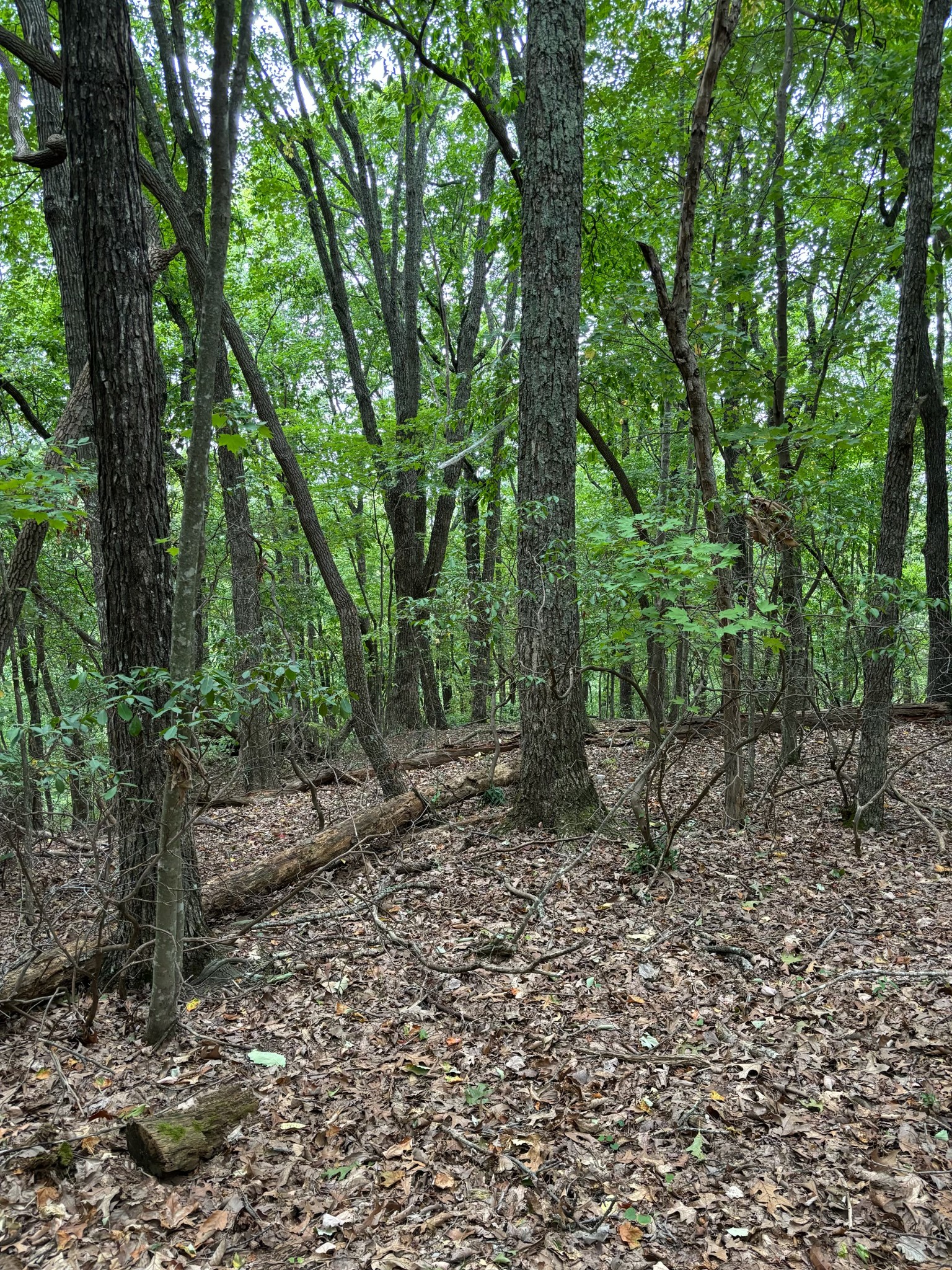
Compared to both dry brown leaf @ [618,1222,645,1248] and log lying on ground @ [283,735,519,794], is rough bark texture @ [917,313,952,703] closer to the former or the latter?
log lying on ground @ [283,735,519,794]

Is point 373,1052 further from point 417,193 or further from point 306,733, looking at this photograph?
point 417,193

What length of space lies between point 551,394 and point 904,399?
273 cm

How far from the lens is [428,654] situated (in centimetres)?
1289

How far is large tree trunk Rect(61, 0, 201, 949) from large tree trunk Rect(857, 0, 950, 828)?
4.96 m

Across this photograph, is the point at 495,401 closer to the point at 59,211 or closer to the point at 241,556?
the point at 241,556

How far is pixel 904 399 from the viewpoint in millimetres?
5145

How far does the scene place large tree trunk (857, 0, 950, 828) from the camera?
16.5 feet

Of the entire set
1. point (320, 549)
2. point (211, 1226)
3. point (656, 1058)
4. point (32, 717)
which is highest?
point (320, 549)

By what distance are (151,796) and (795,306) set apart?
38.4 ft

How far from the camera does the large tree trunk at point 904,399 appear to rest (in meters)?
5.04


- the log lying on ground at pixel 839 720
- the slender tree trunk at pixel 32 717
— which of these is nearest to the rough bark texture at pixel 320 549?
the slender tree trunk at pixel 32 717

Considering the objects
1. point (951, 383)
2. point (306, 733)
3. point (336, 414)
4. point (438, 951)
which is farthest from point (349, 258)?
point (438, 951)

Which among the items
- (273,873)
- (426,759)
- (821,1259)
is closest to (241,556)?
(426,759)

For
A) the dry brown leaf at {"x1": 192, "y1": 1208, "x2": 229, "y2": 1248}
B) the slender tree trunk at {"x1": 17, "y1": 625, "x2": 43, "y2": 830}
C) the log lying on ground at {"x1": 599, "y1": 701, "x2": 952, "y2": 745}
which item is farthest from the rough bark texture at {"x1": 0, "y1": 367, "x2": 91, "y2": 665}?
the log lying on ground at {"x1": 599, "y1": 701, "x2": 952, "y2": 745}
